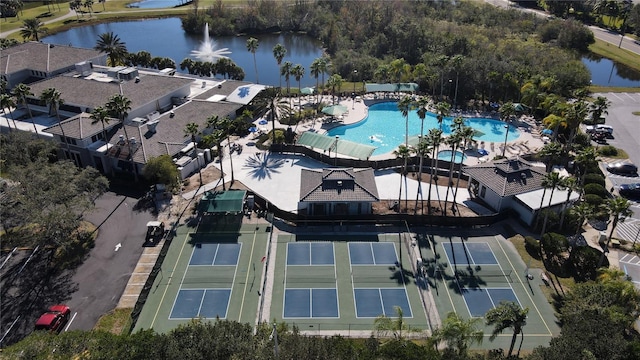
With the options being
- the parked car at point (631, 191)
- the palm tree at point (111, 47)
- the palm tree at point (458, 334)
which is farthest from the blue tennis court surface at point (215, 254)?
the palm tree at point (111, 47)

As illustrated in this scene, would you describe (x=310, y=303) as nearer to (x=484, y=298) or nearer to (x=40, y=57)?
(x=484, y=298)

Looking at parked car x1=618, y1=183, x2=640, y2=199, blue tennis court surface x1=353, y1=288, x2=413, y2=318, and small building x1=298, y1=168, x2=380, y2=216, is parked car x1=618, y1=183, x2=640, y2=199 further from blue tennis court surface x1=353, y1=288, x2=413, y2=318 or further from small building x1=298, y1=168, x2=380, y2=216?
Result: blue tennis court surface x1=353, y1=288, x2=413, y2=318

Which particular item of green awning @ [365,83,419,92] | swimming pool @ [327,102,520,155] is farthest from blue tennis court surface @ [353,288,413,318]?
green awning @ [365,83,419,92]

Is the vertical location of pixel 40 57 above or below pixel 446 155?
above

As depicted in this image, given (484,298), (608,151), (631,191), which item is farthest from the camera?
(608,151)

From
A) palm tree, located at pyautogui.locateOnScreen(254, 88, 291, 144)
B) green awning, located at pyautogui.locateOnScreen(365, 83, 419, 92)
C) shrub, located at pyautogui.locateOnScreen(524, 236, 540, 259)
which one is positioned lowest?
shrub, located at pyautogui.locateOnScreen(524, 236, 540, 259)

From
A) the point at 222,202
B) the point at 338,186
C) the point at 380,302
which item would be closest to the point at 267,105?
the point at 222,202
